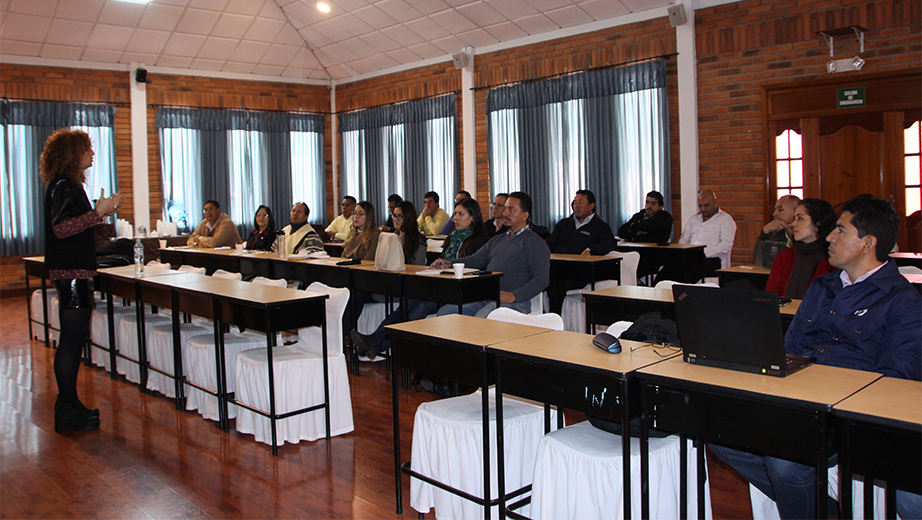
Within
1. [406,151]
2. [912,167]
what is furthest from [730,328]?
[406,151]

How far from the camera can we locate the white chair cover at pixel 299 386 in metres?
3.82

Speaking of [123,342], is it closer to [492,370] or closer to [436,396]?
→ [436,396]

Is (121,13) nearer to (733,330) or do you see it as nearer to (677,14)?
(677,14)

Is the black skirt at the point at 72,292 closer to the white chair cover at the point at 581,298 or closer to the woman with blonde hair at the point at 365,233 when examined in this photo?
the woman with blonde hair at the point at 365,233

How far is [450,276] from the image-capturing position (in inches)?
183

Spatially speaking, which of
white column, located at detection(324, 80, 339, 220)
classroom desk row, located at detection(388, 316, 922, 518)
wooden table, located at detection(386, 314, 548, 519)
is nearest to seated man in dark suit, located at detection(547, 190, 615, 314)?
wooden table, located at detection(386, 314, 548, 519)

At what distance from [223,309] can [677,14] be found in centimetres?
570

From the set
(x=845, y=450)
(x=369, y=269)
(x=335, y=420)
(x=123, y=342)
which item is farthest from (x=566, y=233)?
(x=845, y=450)

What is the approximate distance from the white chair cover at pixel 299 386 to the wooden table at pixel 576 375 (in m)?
1.58

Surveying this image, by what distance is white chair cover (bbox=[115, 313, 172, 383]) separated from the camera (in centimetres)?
521

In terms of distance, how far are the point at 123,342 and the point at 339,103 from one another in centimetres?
753

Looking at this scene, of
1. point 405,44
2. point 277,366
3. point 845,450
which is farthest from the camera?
point 405,44

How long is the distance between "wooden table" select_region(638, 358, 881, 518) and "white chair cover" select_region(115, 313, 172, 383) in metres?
4.09

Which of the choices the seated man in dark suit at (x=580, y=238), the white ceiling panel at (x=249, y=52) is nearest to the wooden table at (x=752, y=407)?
the seated man in dark suit at (x=580, y=238)
